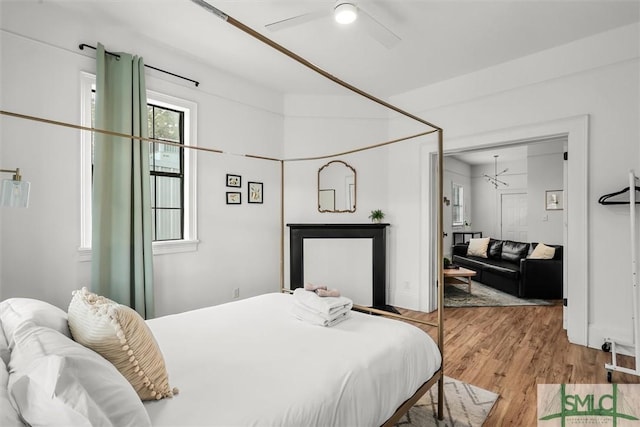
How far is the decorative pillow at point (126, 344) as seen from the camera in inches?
46.0

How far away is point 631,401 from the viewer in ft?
7.22

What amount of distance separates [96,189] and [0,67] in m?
1.00

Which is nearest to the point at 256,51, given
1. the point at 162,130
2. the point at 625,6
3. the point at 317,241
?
the point at 162,130

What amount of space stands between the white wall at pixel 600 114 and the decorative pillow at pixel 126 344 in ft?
11.9

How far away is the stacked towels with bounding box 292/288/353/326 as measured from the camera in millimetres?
1963

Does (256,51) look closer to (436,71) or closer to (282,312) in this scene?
(436,71)

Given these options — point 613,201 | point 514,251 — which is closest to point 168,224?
point 613,201

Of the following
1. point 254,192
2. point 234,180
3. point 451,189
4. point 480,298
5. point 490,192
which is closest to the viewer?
point 234,180

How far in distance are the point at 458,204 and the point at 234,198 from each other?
21.1 ft

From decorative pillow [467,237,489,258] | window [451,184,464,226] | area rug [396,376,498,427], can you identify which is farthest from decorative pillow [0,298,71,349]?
window [451,184,464,226]

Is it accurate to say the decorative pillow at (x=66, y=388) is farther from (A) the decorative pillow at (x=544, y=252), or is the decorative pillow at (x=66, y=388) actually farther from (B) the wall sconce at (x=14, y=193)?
(A) the decorative pillow at (x=544, y=252)

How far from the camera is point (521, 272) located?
5020 mm

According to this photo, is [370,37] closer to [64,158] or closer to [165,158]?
[165,158]

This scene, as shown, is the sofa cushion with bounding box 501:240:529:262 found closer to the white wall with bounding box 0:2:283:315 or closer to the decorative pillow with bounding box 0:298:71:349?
the white wall with bounding box 0:2:283:315
